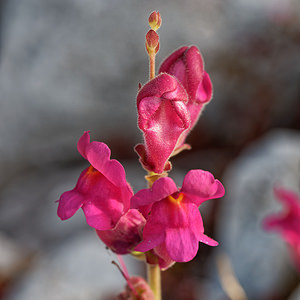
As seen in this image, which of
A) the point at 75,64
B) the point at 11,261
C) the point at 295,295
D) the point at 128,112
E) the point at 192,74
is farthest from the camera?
the point at 128,112

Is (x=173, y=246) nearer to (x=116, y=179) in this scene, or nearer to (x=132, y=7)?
(x=116, y=179)

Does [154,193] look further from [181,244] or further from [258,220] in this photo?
[258,220]

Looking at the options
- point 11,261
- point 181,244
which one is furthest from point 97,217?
point 11,261

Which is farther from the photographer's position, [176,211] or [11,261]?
[11,261]

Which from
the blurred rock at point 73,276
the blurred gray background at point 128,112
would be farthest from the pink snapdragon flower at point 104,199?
the blurred gray background at point 128,112

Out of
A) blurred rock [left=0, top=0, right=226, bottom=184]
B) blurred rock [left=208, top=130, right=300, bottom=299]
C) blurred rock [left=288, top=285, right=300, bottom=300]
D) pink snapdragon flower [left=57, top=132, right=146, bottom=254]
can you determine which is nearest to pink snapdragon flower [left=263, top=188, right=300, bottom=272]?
blurred rock [left=288, top=285, right=300, bottom=300]

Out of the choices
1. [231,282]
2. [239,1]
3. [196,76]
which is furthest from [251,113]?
[196,76]
